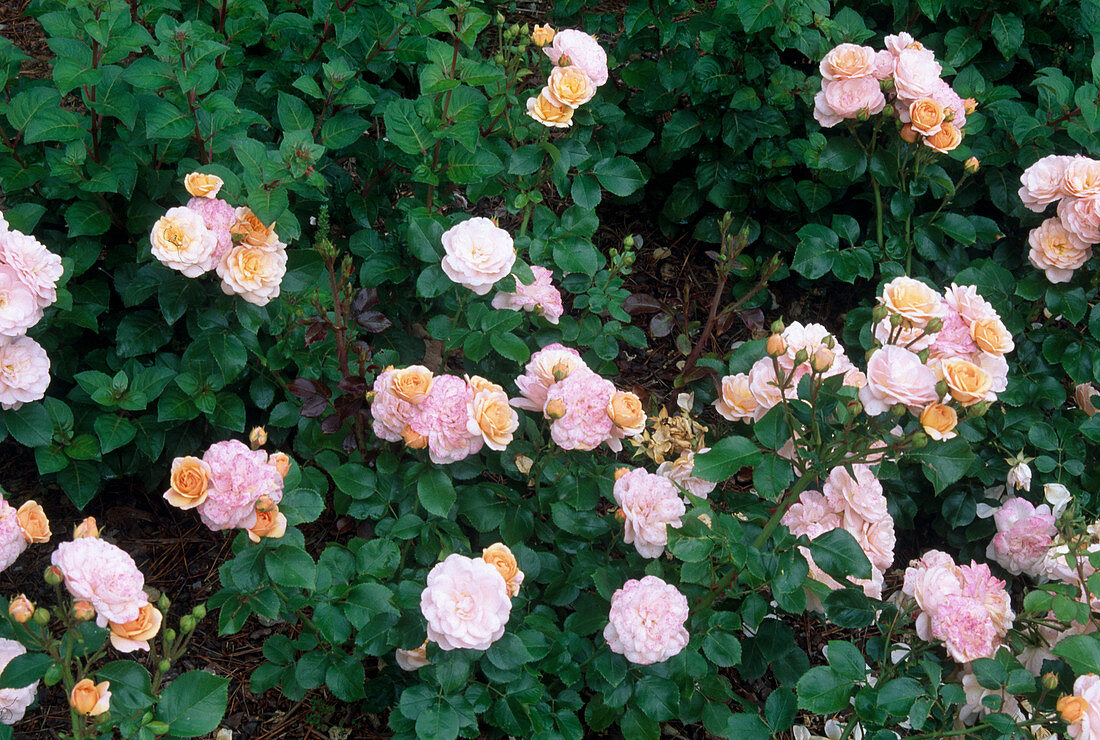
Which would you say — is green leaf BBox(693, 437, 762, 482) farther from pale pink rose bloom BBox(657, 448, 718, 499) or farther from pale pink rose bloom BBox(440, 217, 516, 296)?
pale pink rose bloom BBox(440, 217, 516, 296)

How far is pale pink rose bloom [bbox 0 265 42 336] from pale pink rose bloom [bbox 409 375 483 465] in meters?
0.80

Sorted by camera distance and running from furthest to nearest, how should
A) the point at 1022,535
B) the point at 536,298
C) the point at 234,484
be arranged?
the point at 1022,535 → the point at 536,298 → the point at 234,484

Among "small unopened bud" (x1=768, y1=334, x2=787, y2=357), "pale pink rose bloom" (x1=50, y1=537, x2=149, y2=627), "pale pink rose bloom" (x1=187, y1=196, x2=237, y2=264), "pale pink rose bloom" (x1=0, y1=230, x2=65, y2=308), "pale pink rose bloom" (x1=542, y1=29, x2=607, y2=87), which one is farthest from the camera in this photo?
"pale pink rose bloom" (x1=542, y1=29, x2=607, y2=87)

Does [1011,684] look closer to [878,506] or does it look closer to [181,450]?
[878,506]

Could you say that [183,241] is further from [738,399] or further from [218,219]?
[738,399]

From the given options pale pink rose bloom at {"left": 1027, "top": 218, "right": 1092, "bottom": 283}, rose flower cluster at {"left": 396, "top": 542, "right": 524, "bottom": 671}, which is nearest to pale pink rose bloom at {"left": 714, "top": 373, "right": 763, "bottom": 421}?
rose flower cluster at {"left": 396, "top": 542, "right": 524, "bottom": 671}

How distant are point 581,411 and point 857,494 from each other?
0.59 metres

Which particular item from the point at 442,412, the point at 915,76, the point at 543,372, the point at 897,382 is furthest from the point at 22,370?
the point at 915,76

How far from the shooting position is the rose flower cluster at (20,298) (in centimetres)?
179

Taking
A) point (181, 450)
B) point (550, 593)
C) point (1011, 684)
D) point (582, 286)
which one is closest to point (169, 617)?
point (181, 450)

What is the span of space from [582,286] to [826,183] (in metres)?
0.95

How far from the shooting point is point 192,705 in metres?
1.47

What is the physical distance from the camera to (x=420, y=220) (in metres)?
2.10

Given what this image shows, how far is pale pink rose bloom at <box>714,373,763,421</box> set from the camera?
194 cm
